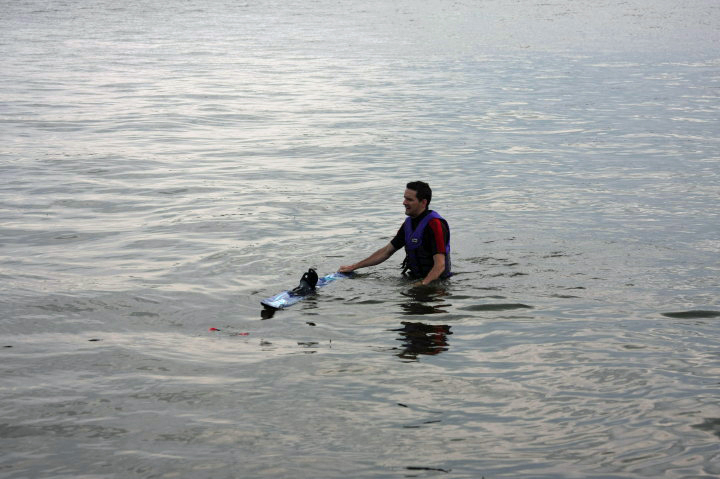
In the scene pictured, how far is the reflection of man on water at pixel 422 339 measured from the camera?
9.36m

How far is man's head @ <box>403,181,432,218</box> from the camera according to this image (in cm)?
1111

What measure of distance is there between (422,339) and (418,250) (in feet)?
6.36

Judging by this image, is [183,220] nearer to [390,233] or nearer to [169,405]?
[390,233]

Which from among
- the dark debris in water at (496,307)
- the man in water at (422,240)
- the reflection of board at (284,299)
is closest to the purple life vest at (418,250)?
the man in water at (422,240)

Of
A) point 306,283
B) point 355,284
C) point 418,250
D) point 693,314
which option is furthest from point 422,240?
point 693,314

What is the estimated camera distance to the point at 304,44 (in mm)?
49219

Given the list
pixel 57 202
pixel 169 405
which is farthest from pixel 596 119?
pixel 169 405

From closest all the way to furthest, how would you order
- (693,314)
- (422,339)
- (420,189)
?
1. (422,339)
2. (693,314)
3. (420,189)

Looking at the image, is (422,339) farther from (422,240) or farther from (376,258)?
(376,258)

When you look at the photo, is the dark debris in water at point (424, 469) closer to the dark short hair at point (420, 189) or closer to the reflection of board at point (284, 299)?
the reflection of board at point (284, 299)

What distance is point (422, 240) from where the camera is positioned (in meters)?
11.3

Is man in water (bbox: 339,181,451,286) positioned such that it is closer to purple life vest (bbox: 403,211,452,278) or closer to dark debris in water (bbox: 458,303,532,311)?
purple life vest (bbox: 403,211,452,278)

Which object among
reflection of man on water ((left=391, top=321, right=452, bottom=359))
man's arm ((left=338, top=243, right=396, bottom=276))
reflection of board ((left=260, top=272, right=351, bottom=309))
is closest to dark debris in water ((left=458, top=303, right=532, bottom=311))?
reflection of man on water ((left=391, top=321, right=452, bottom=359))

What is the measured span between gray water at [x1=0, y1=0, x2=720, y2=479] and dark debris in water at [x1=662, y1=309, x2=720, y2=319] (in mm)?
33
